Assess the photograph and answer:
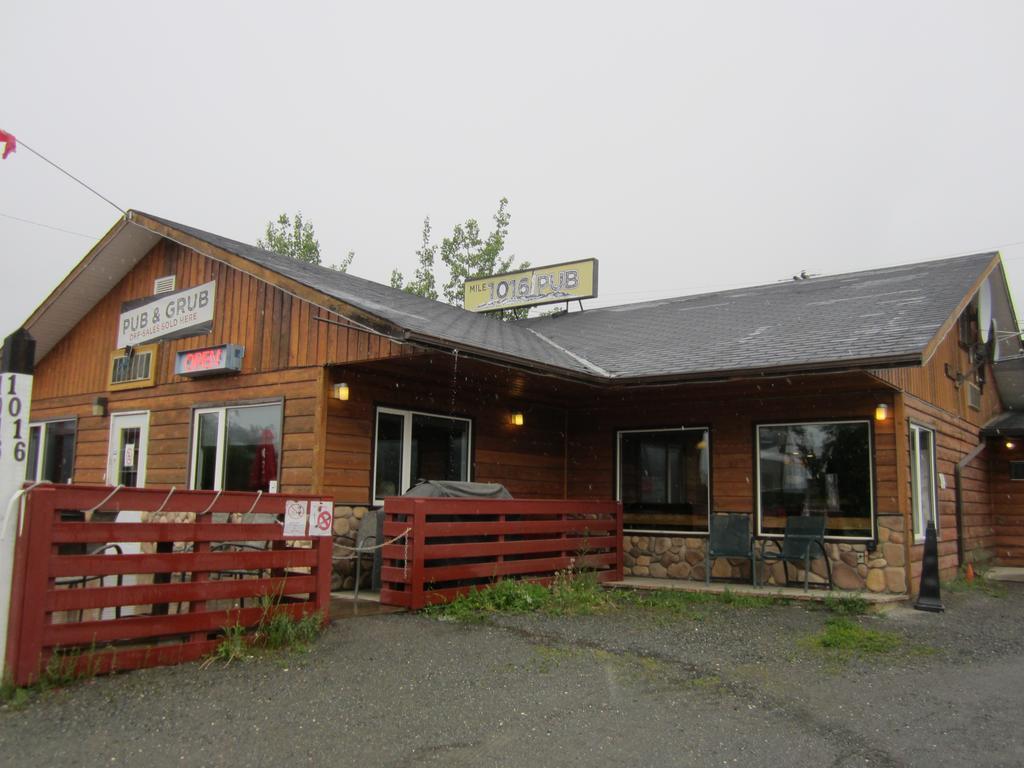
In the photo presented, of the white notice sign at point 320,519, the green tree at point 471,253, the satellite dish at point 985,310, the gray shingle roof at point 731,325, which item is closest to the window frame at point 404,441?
the gray shingle roof at point 731,325

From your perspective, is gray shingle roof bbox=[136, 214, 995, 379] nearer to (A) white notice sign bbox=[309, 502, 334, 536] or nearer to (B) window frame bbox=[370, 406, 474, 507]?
(B) window frame bbox=[370, 406, 474, 507]

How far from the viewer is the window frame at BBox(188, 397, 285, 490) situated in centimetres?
859

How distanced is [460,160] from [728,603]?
43.2 metres

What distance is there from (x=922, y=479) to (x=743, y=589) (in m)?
2.96

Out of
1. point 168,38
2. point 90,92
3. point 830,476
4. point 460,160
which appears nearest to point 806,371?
point 830,476

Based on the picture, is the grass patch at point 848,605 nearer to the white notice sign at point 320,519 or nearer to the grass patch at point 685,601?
the grass patch at point 685,601

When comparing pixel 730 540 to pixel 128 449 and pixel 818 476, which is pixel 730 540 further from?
pixel 128 449

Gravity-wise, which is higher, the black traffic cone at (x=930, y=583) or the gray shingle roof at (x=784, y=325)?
the gray shingle roof at (x=784, y=325)

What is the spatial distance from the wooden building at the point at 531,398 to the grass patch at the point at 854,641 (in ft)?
7.12

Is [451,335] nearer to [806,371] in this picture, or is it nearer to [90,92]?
[806,371]

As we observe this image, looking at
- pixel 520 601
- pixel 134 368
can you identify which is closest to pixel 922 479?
pixel 520 601

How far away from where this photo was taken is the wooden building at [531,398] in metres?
8.38

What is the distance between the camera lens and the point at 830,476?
9039 millimetres

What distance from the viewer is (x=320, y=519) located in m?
6.09
